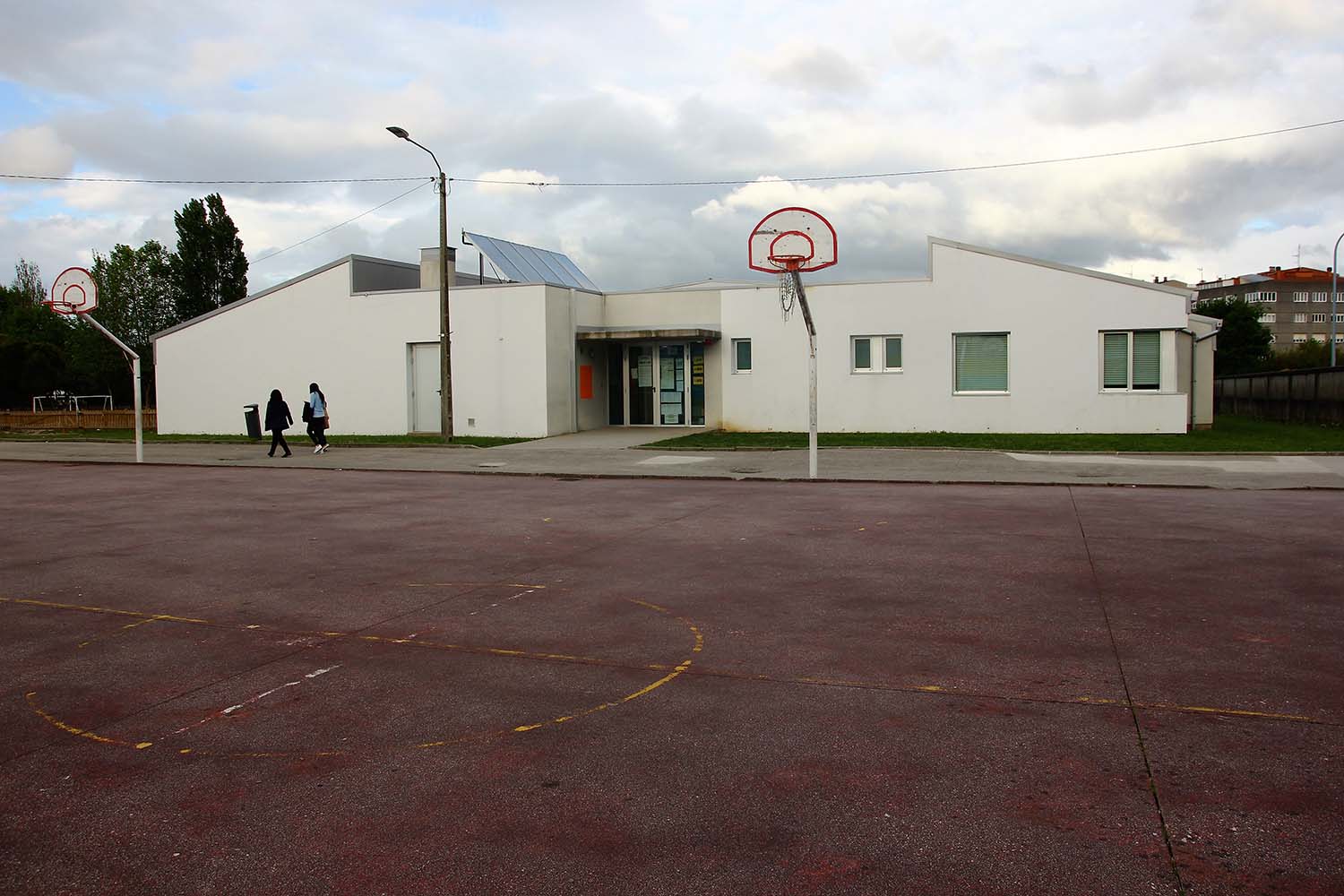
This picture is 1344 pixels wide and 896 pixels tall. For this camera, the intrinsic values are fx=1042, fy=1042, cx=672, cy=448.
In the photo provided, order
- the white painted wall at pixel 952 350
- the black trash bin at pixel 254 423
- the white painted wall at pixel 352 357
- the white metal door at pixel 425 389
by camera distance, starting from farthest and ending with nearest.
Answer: the black trash bin at pixel 254 423 → the white metal door at pixel 425 389 → the white painted wall at pixel 352 357 → the white painted wall at pixel 952 350

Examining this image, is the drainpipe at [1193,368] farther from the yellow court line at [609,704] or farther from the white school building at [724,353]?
the yellow court line at [609,704]

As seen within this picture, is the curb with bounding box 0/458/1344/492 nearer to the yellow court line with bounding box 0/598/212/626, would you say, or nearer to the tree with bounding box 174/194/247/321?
the yellow court line with bounding box 0/598/212/626

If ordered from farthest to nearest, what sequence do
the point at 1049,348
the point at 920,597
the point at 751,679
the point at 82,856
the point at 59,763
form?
the point at 1049,348 → the point at 920,597 → the point at 751,679 → the point at 59,763 → the point at 82,856

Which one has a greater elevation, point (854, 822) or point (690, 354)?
point (690, 354)

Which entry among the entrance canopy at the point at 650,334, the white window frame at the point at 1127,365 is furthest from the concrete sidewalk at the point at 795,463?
the white window frame at the point at 1127,365

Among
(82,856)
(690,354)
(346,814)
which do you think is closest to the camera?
(82,856)

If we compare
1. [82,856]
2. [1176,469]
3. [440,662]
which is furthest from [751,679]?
[1176,469]

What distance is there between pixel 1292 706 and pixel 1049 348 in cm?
2250

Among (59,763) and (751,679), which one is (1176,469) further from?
(59,763)

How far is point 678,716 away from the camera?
5.30m

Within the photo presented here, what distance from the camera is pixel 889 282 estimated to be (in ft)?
90.6

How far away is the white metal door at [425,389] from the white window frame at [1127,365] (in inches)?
712

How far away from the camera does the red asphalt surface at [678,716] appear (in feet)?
12.3

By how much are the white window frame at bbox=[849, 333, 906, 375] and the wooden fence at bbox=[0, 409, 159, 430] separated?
28133 mm
